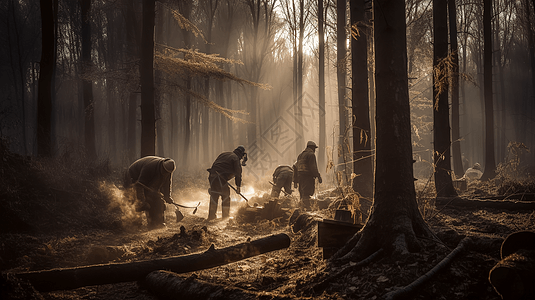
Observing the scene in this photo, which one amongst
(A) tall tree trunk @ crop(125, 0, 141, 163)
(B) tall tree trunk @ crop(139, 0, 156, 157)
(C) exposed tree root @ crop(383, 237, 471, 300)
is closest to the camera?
(C) exposed tree root @ crop(383, 237, 471, 300)

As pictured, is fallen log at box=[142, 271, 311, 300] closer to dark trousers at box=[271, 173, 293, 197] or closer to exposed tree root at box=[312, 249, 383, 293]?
exposed tree root at box=[312, 249, 383, 293]

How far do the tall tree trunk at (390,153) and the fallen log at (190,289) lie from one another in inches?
53.3

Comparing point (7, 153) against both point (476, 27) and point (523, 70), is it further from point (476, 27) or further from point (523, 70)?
point (523, 70)

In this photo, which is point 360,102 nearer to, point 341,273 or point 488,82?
point 341,273

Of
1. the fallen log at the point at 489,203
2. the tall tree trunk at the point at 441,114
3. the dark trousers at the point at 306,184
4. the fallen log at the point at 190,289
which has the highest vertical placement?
the tall tree trunk at the point at 441,114

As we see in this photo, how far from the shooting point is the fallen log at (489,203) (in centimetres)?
693

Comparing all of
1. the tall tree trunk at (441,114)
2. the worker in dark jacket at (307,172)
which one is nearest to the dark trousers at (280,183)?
the worker in dark jacket at (307,172)

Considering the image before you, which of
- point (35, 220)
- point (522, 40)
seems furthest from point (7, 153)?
point (522, 40)

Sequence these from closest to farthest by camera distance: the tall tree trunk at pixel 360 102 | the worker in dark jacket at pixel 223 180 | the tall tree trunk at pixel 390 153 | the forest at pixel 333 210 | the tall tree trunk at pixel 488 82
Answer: the forest at pixel 333 210 → the tall tree trunk at pixel 390 153 → the tall tree trunk at pixel 360 102 → the worker in dark jacket at pixel 223 180 → the tall tree trunk at pixel 488 82

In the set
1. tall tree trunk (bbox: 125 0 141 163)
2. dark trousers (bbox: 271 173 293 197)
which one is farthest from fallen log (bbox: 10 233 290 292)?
tall tree trunk (bbox: 125 0 141 163)

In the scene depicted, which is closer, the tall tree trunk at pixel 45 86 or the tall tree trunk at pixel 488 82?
the tall tree trunk at pixel 45 86

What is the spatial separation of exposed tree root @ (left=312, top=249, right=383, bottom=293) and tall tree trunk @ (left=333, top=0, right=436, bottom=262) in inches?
6.7

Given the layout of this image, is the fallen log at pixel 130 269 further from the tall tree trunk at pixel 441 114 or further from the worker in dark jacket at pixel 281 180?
the worker in dark jacket at pixel 281 180

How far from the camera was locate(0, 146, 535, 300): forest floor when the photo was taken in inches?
119
